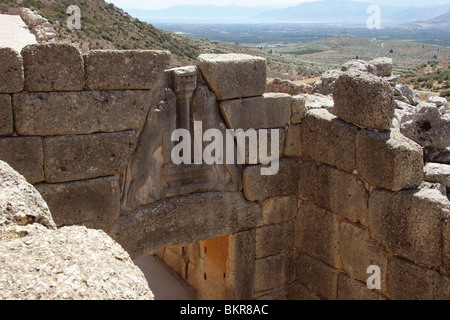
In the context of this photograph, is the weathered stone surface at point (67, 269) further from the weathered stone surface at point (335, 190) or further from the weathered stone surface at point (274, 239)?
the weathered stone surface at point (274, 239)

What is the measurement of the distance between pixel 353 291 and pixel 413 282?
93 cm

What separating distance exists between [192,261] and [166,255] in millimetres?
1055

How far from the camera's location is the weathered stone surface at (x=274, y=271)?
6.19m

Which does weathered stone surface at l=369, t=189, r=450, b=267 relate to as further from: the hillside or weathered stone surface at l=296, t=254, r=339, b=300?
the hillside

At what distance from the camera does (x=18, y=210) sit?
7.76 feet

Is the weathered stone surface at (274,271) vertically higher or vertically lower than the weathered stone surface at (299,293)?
higher

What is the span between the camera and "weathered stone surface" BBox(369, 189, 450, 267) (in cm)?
446

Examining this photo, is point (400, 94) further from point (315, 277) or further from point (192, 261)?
point (192, 261)

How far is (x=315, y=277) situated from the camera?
6066 mm

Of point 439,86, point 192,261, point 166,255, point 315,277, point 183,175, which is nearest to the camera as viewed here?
point 183,175

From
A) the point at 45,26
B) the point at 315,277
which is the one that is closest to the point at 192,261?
the point at 315,277

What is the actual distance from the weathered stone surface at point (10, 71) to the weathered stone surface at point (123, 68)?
57cm

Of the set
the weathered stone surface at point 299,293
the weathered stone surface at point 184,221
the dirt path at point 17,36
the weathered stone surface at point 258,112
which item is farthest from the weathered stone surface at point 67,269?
the dirt path at point 17,36

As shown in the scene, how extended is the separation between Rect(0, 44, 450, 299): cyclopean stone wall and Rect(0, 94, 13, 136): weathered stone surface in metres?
0.01
